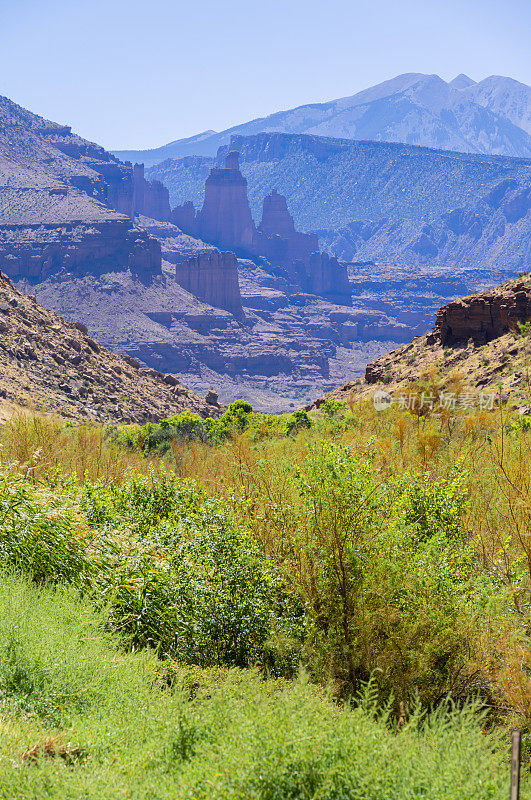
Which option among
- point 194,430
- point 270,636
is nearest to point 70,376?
point 194,430

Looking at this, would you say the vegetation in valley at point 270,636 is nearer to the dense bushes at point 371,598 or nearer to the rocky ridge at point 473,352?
the dense bushes at point 371,598

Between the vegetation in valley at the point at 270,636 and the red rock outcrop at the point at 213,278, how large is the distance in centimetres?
14542

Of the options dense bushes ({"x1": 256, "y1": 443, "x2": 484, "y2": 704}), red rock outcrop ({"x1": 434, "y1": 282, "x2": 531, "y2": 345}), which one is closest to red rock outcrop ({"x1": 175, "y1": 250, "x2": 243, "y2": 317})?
red rock outcrop ({"x1": 434, "y1": 282, "x2": 531, "y2": 345})

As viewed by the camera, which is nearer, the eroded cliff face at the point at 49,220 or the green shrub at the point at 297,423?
the green shrub at the point at 297,423

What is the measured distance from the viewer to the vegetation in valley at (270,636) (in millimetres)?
5691

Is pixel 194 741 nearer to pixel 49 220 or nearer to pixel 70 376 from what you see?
pixel 70 376

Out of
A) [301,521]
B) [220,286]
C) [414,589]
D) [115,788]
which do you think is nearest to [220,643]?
[301,521]

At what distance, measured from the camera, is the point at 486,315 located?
41.2 metres

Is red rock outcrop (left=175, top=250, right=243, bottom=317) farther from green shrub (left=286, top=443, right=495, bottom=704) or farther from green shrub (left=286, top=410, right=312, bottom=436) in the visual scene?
green shrub (left=286, top=443, right=495, bottom=704)

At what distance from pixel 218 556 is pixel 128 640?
182 cm

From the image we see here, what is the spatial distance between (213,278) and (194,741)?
15584cm

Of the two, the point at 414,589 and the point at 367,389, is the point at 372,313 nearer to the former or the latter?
the point at 367,389

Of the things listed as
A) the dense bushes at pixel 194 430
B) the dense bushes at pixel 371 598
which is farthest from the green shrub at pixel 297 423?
the dense bushes at pixel 371 598

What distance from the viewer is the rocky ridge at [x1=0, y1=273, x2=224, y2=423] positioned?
39719mm
